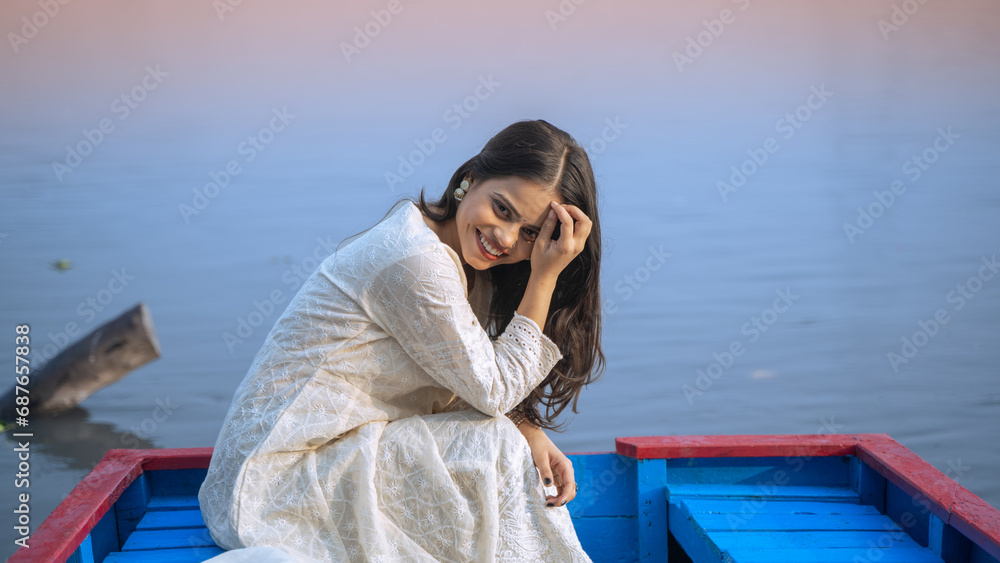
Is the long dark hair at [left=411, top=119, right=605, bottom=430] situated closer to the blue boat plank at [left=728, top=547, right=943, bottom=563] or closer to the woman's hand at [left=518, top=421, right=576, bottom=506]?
the woman's hand at [left=518, top=421, right=576, bottom=506]

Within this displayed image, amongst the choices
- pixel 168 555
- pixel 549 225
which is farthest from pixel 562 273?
pixel 168 555

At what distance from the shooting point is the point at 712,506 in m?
1.96

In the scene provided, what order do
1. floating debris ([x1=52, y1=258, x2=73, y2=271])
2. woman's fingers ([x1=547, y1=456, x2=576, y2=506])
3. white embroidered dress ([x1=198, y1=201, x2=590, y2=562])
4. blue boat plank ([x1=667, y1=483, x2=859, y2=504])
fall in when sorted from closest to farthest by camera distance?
white embroidered dress ([x1=198, y1=201, x2=590, y2=562]) → woman's fingers ([x1=547, y1=456, x2=576, y2=506]) → blue boat plank ([x1=667, y1=483, x2=859, y2=504]) → floating debris ([x1=52, y1=258, x2=73, y2=271])

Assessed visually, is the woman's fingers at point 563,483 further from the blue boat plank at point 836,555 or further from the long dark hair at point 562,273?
the blue boat plank at point 836,555

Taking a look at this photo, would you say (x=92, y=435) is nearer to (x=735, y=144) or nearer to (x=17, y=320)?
(x=17, y=320)

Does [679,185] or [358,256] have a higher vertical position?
[679,185]

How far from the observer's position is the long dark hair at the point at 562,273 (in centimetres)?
183

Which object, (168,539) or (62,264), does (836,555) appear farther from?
(62,264)

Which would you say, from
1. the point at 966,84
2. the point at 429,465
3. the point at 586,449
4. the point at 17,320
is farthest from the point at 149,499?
the point at 966,84

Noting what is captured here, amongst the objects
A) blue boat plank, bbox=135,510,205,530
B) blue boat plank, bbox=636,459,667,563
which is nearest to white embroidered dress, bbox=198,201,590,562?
blue boat plank, bbox=135,510,205,530

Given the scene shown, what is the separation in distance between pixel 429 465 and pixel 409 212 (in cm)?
53

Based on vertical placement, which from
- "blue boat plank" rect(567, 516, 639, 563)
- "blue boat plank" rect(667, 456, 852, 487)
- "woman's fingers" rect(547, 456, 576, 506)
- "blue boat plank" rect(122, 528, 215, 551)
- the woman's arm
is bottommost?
"blue boat plank" rect(567, 516, 639, 563)

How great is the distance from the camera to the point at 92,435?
4.74 m

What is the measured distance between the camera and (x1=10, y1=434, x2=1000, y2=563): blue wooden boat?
171 centimetres
